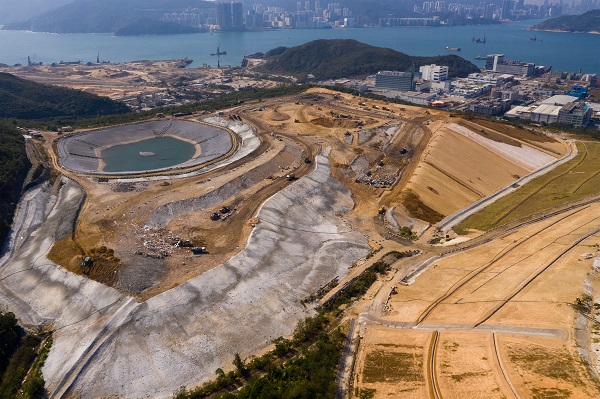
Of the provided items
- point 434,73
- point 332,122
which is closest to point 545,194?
point 332,122

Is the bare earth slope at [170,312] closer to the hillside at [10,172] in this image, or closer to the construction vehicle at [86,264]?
the construction vehicle at [86,264]

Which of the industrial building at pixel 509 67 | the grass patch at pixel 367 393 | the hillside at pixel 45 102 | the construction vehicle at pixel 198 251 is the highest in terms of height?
the industrial building at pixel 509 67

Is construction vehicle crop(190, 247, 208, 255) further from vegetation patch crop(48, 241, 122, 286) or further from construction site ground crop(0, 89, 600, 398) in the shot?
vegetation patch crop(48, 241, 122, 286)

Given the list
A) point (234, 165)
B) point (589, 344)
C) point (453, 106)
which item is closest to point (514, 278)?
point (589, 344)

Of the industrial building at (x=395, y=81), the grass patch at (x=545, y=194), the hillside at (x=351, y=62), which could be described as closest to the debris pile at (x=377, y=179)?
the grass patch at (x=545, y=194)

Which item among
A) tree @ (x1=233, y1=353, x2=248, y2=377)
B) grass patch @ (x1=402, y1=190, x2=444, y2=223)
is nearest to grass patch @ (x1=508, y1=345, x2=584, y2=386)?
tree @ (x1=233, y1=353, x2=248, y2=377)

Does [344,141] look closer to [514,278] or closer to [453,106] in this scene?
[514,278]
